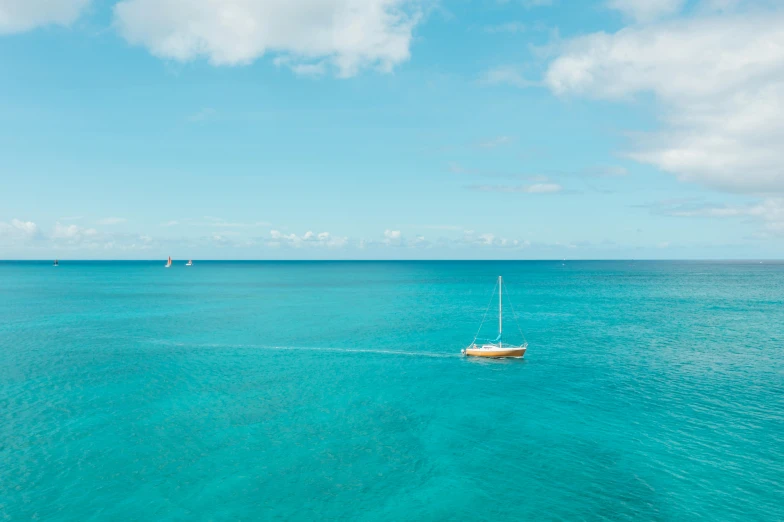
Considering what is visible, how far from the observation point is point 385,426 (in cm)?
4912

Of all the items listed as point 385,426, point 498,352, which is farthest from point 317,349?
point 385,426

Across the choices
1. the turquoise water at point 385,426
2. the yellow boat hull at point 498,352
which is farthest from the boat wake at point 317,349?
the yellow boat hull at point 498,352

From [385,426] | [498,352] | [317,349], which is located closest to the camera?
[385,426]

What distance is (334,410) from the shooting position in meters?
53.7

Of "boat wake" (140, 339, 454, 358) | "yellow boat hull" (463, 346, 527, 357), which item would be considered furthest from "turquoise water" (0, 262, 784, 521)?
"yellow boat hull" (463, 346, 527, 357)

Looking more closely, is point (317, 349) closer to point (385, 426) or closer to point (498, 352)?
point (498, 352)

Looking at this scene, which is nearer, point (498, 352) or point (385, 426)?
point (385, 426)

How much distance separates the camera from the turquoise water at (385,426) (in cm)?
3522

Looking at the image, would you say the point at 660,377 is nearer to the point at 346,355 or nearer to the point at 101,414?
the point at 346,355

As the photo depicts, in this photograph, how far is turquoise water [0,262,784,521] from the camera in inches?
1387

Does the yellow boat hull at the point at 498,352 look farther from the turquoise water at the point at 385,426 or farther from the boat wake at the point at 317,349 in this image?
the boat wake at the point at 317,349

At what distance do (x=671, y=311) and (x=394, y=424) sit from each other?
121027 millimetres

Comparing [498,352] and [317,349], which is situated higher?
[498,352]

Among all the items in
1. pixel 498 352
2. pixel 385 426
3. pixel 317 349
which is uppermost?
pixel 498 352
